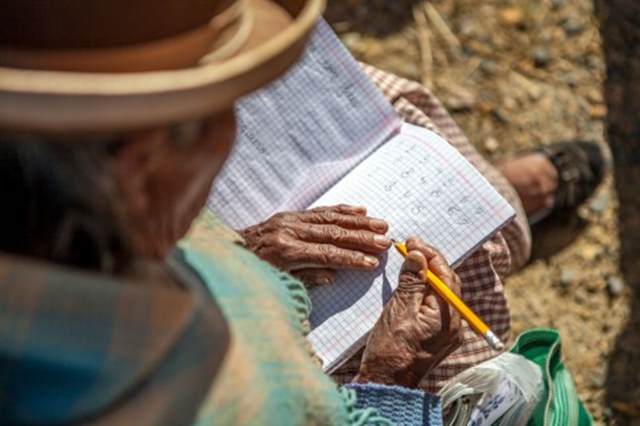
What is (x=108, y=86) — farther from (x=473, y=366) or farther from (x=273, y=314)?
(x=473, y=366)

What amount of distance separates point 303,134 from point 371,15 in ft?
3.67

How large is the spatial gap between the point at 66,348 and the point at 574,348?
1.74 meters

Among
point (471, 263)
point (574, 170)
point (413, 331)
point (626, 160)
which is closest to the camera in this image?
point (413, 331)

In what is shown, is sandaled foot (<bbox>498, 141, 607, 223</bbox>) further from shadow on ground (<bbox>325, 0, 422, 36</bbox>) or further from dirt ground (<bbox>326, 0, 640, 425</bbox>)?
shadow on ground (<bbox>325, 0, 422, 36</bbox>)

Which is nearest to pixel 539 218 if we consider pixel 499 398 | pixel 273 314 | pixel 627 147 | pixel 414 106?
pixel 627 147

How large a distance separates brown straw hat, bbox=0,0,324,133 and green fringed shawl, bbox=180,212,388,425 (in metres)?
0.34

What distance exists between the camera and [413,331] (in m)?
1.65

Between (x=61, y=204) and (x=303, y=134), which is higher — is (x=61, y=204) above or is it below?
above

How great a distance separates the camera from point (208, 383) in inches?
43.1

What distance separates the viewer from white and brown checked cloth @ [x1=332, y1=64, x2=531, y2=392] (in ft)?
6.10

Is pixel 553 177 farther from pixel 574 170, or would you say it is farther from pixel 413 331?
pixel 413 331

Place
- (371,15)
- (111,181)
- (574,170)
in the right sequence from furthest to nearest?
(371,15), (574,170), (111,181)

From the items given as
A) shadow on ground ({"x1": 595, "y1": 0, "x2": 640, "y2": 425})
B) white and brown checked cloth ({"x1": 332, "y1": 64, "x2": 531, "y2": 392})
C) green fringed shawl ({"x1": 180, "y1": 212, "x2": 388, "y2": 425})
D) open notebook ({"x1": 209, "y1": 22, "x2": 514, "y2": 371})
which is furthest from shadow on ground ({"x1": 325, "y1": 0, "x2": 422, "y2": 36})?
green fringed shawl ({"x1": 180, "y1": 212, "x2": 388, "y2": 425})

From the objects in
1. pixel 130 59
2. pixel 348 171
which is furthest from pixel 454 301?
pixel 130 59
